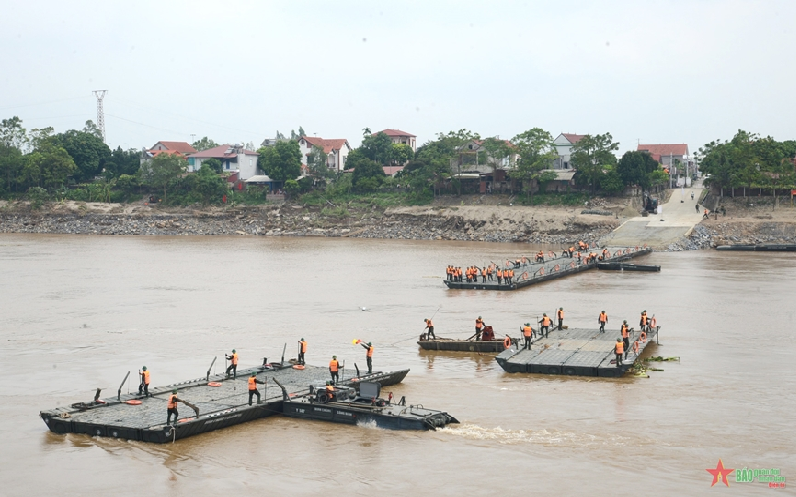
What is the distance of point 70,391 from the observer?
26.9m

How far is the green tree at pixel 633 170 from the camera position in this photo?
85.1 meters

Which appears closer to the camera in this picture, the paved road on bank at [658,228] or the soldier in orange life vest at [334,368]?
the soldier in orange life vest at [334,368]

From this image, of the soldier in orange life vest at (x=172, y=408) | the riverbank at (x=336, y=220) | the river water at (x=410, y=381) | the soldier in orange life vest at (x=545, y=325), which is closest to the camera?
the river water at (x=410, y=381)

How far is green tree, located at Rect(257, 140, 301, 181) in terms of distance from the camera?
104 meters

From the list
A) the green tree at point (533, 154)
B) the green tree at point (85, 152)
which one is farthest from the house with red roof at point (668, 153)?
the green tree at point (85, 152)

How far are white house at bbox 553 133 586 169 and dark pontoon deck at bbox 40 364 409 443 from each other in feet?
262

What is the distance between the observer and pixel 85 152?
369ft

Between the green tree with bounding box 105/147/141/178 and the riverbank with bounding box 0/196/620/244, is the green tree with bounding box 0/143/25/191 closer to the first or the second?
the riverbank with bounding box 0/196/620/244

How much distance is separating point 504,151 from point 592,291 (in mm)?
47046

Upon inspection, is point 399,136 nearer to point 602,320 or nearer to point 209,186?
point 209,186

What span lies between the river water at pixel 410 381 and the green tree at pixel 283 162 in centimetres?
4567

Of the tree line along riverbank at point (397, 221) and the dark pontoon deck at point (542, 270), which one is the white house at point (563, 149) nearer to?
the tree line along riverbank at point (397, 221)

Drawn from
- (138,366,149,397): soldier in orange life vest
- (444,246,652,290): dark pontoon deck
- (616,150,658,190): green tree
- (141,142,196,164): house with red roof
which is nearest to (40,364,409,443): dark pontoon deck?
(138,366,149,397): soldier in orange life vest

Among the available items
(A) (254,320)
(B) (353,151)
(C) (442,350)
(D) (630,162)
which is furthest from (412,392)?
(B) (353,151)
